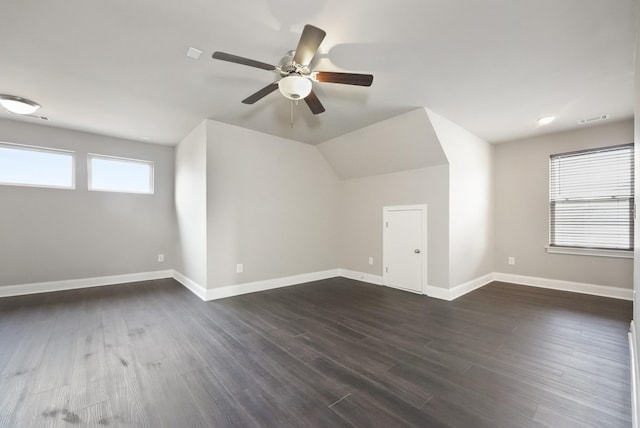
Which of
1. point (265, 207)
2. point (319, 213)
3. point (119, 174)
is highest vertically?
point (119, 174)

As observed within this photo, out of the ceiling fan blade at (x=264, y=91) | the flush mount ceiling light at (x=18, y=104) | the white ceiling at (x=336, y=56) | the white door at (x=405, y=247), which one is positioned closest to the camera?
the white ceiling at (x=336, y=56)

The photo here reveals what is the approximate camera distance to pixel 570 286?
4.35 metres

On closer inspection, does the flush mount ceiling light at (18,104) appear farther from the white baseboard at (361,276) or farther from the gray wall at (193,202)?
the white baseboard at (361,276)

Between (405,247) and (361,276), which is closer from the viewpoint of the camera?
(405,247)

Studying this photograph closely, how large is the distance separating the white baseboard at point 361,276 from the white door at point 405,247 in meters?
0.18

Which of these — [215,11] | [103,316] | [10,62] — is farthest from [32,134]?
[215,11]

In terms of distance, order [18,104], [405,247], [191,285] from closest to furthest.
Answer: [18,104] < [191,285] < [405,247]

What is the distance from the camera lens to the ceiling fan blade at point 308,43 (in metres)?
1.75

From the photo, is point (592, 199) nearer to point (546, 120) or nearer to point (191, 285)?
point (546, 120)

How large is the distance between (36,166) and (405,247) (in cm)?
617

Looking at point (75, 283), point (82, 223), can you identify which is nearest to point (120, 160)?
point (82, 223)

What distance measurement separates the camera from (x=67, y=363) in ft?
7.14

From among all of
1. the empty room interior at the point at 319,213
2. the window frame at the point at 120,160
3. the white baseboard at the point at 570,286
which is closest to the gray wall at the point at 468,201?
the empty room interior at the point at 319,213

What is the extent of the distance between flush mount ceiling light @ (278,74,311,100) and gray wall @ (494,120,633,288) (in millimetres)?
4541
